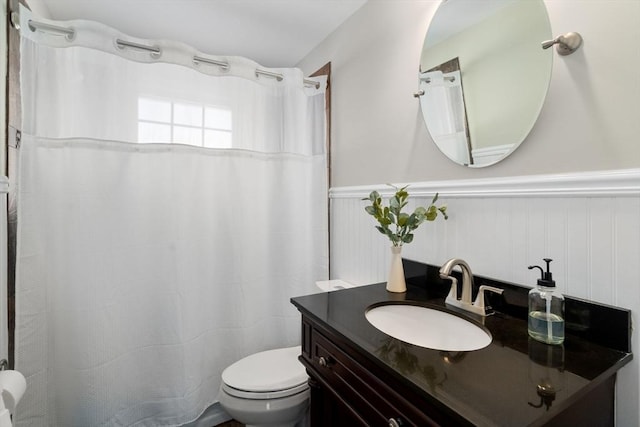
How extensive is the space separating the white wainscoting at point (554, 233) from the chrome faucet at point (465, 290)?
4.0 inches

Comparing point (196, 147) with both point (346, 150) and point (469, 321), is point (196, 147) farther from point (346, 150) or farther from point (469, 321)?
point (469, 321)

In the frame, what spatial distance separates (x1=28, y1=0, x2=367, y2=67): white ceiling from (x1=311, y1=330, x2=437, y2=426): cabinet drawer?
5.59 feet

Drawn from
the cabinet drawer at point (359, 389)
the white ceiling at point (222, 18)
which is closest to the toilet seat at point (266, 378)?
the cabinet drawer at point (359, 389)

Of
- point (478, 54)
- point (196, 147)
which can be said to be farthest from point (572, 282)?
point (196, 147)

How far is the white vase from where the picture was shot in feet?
3.99

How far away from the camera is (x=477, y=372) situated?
0.65m

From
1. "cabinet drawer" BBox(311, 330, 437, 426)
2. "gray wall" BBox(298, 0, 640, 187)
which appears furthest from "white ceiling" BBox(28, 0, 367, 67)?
"cabinet drawer" BBox(311, 330, 437, 426)

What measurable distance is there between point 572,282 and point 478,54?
801 mm

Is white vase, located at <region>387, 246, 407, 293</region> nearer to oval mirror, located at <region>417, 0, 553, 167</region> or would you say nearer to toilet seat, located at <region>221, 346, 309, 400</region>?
oval mirror, located at <region>417, 0, 553, 167</region>

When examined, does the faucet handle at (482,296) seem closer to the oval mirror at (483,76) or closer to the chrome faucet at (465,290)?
the chrome faucet at (465,290)

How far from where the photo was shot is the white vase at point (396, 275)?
122cm

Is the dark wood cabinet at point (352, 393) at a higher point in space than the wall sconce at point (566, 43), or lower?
lower

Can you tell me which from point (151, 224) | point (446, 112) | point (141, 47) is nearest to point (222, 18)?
point (141, 47)

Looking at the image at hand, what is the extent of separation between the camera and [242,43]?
81.4 inches
